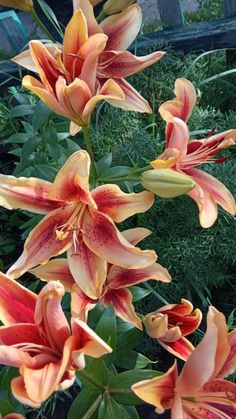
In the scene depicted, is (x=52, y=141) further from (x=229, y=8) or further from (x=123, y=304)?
(x=229, y=8)

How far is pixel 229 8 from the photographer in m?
1.60

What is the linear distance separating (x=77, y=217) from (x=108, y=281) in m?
0.10

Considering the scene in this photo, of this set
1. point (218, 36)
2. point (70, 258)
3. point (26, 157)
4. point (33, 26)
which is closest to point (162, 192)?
point (70, 258)

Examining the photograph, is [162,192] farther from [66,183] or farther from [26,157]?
[26,157]

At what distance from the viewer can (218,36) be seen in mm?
1588

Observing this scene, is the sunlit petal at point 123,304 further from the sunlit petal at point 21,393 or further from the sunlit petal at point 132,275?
the sunlit petal at point 21,393

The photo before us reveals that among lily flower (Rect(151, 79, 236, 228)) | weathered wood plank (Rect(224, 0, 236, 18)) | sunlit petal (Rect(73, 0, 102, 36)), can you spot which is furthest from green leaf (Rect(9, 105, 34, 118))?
weathered wood plank (Rect(224, 0, 236, 18))

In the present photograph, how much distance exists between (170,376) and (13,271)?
0.23m

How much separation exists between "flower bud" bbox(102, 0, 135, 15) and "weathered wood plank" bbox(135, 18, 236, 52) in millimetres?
597

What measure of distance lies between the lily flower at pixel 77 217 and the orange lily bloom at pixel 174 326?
8 cm

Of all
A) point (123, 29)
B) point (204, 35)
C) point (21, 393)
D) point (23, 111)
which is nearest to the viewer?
point (21, 393)

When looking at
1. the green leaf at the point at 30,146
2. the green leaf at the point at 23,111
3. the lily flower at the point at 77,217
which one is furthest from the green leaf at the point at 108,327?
the green leaf at the point at 23,111

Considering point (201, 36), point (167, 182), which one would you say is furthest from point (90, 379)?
point (201, 36)

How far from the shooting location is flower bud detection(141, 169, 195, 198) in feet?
2.28
